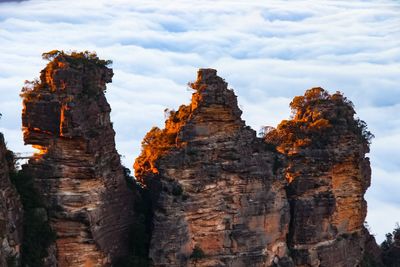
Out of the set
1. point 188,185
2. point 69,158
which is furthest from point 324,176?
point 69,158

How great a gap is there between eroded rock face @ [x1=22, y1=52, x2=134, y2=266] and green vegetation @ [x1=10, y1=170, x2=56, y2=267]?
59cm

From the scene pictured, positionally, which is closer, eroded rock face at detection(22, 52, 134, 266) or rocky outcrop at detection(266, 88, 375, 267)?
eroded rock face at detection(22, 52, 134, 266)

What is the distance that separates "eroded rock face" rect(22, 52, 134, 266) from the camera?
4838 centimetres

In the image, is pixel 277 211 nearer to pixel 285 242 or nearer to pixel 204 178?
pixel 285 242

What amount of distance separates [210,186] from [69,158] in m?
10.1

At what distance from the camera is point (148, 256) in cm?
5284

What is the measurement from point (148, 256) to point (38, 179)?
9.30m

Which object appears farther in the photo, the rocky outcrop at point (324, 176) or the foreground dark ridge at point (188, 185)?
the rocky outcrop at point (324, 176)

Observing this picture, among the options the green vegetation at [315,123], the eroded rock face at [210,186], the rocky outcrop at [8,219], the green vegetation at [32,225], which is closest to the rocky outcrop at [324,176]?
the green vegetation at [315,123]

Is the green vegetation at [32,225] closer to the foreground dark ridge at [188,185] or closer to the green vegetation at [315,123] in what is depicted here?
the foreground dark ridge at [188,185]

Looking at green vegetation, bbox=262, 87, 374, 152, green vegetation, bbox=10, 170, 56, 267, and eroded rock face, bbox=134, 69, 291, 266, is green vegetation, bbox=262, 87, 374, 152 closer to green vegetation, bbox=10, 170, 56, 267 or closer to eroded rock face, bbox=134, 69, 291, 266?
eroded rock face, bbox=134, 69, 291, 266

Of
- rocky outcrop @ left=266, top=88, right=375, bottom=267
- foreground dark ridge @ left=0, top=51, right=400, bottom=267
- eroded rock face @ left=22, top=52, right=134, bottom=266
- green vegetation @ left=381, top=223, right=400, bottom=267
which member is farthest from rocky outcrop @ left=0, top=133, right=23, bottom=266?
green vegetation @ left=381, top=223, right=400, bottom=267

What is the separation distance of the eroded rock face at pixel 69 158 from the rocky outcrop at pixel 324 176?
15427 millimetres

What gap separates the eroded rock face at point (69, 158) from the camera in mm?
48375
